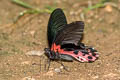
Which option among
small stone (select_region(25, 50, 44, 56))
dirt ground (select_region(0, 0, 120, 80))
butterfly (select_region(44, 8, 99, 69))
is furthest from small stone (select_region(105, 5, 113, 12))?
small stone (select_region(25, 50, 44, 56))

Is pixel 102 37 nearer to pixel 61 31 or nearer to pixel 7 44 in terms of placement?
pixel 61 31

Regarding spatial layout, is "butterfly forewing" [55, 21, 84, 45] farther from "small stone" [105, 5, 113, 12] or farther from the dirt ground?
"small stone" [105, 5, 113, 12]

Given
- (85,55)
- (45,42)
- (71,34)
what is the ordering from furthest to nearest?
(45,42), (85,55), (71,34)

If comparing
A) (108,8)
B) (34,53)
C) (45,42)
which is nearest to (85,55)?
(34,53)

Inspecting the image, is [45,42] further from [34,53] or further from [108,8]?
[108,8]

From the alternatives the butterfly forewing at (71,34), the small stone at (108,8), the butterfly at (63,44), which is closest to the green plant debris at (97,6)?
the small stone at (108,8)

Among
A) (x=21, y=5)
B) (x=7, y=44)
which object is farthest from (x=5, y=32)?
(x=21, y=5)
